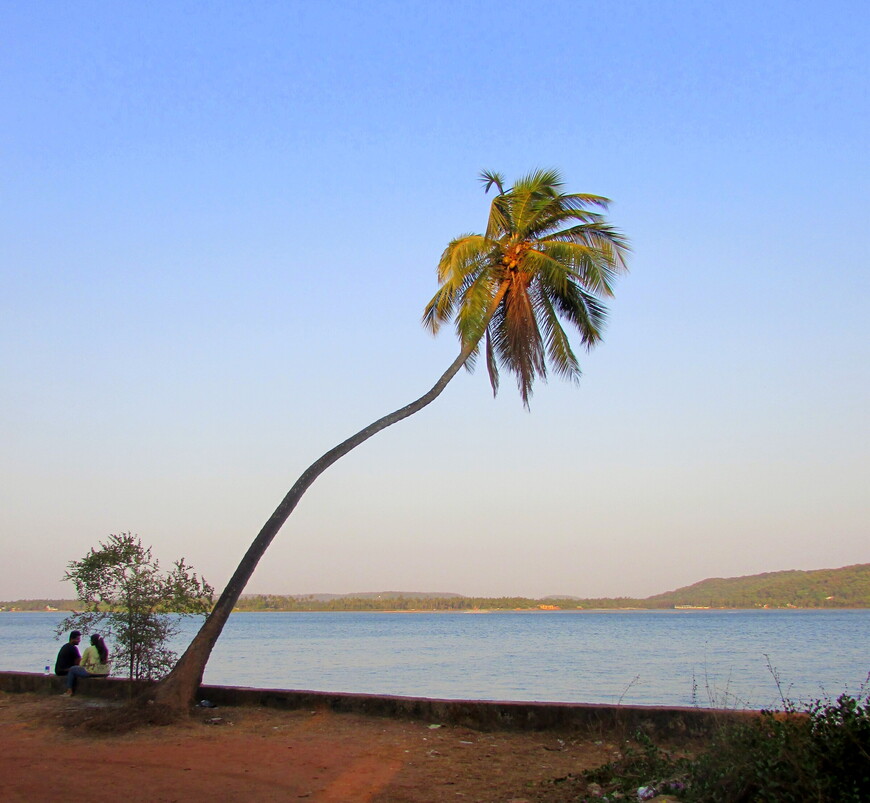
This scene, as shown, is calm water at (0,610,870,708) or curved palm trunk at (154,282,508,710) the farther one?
calm water at (0,610,870,708)

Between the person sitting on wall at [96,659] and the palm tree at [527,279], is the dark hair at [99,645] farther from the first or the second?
the palm tree at [527,279]

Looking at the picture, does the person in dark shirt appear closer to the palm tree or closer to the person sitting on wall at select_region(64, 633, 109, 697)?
the person sitting on wall at select_region(64, 633, 109, 697)

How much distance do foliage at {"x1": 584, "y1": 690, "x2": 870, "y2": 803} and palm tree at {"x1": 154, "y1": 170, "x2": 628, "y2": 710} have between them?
29.3 ft

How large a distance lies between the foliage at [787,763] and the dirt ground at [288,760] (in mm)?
1426

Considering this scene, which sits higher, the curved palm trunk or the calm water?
the curved palm trunk

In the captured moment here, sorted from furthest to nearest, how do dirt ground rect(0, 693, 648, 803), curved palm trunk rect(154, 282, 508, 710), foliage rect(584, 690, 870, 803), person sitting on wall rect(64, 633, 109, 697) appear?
person sitting on wall rect(64, 633, 109, 697)
curved palm trunk rect(154, 282, 508, 710)
dirt ground rect(0, 693, 648, 803)
foliage rect(584, 690, 870, 803)

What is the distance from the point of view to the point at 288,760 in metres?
8.61

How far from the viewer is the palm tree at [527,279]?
592 inches

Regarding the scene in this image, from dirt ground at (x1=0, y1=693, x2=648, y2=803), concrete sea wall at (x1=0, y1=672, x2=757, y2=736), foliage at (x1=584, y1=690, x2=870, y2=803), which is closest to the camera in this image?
foliage at (x1=584, y1=690, x2=870, y2=803)

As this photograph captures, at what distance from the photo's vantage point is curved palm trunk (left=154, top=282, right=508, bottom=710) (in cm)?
1114

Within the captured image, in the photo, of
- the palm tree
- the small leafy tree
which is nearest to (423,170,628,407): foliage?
the palm tree

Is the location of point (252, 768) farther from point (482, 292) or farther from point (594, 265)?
point (594, 265)

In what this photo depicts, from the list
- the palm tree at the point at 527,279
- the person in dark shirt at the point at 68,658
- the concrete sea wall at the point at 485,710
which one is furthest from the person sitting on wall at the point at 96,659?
the palm tree at the point at 527,279

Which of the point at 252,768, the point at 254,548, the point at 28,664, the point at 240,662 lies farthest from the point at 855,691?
the point at 28,664
